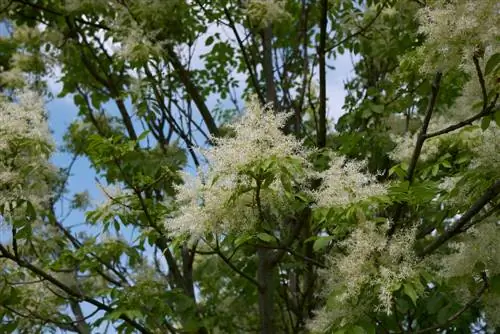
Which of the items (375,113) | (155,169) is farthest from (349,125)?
(155,169)

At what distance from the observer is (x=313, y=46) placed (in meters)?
6.26

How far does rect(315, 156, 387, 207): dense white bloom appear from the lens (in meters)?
2.66

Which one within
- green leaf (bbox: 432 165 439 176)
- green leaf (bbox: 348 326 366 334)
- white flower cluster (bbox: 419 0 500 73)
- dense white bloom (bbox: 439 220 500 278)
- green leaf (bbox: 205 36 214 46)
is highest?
green leaf (bbox: 205 36 214 46)

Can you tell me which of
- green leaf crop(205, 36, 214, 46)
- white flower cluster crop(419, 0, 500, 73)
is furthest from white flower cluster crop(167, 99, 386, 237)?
green leaf crop(205, 36, 214, 46)

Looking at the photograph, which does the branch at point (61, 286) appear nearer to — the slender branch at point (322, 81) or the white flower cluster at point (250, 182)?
the white flower cluster at point (250, 182)

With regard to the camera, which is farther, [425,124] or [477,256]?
[425,124]

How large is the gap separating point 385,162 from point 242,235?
7.11 feet

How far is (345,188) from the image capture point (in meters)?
2.72

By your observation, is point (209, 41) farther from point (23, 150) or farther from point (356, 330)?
point (356, 330)

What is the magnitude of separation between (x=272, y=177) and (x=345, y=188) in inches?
13.7

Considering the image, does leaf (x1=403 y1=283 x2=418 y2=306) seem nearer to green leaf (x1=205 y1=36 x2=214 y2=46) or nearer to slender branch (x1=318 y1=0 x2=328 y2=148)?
slender branch (x1=318 y1=0 x2=328 y2=148)

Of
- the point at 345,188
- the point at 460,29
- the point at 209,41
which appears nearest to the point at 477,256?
the point at 345,188

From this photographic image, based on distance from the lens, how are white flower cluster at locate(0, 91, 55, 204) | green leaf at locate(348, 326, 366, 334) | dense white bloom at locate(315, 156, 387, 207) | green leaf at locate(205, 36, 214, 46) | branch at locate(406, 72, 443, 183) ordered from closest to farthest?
green leaf at locate(348, 326, 366, 334)
dense white bloom at locate(315, 156, 387, 207)
branch at locate(406, 72, 443, 183)
white flower cluster at locate(0, 91, 55, 204)
green leaf at locate(205, 36, 214, 46)

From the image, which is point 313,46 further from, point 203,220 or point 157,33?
point 203,220
